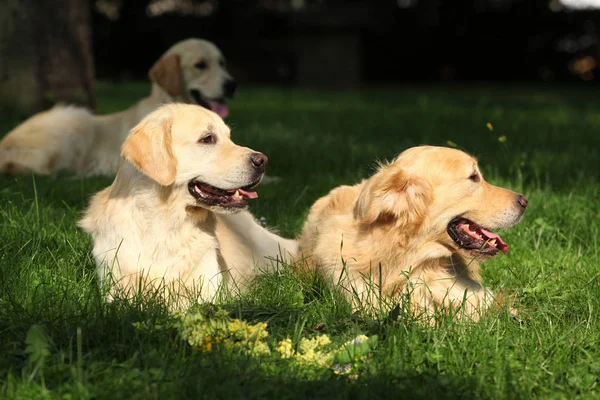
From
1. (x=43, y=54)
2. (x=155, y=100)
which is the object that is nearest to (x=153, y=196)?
(x=155, y=100)

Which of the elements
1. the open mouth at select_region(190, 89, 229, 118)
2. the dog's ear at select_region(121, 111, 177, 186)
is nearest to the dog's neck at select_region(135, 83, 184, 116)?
the open mouth at select_region(190, 89, 229, 118)

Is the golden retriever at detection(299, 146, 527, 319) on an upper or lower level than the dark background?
lower

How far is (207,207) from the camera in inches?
156

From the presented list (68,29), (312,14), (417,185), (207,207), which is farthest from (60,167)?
(312,14)

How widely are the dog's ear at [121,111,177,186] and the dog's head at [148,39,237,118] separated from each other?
325 cm

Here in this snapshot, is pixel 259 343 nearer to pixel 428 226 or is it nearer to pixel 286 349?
pixel 286 349

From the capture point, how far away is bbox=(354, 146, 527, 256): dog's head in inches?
154

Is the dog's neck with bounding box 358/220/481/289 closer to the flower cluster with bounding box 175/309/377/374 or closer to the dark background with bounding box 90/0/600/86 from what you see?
the flower cluster with bounding box 175/309/377/374

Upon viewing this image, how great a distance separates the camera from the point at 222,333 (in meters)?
3.13

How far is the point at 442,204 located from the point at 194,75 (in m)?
3.86

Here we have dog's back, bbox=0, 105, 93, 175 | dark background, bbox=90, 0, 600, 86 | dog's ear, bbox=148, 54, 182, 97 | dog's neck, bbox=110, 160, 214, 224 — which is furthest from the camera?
dark background, bbox=90, 0, 600, 86

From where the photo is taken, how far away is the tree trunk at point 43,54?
880 centimetres

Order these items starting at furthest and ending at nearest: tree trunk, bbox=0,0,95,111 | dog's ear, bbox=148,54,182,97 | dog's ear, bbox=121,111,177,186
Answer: tree trunk, bbox=0,0,95,111, dog's ear, bbox=148,54,182,97, dog's ear, bbox=121,111,177,186

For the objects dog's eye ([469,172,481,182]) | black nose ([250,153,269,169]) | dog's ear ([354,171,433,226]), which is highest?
dog's eye ([469,172,481,182])
